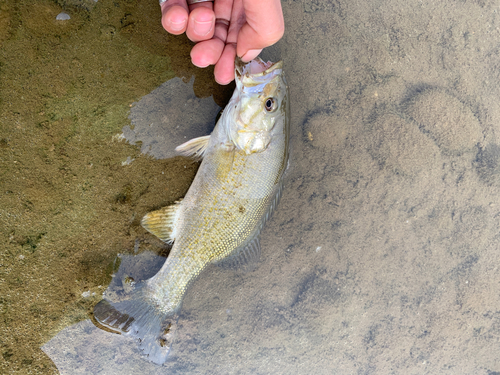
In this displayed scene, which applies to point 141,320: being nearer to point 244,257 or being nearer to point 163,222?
point 163,222

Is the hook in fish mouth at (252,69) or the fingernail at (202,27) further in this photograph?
the hook in fish mouth at (252,69)

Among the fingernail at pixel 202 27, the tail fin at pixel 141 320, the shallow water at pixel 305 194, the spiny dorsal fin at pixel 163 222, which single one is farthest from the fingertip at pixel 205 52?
the tail fin at pixel 141 320

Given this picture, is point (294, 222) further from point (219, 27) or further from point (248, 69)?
point (219, 27)

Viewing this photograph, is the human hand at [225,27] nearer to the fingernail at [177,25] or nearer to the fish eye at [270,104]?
the fingernail at [177,25]

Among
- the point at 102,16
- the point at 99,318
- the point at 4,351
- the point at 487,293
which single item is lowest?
the point at 4,351

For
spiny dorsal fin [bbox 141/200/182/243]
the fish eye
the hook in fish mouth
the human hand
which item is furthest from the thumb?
spiny dorsal fin [bbox 141/200/182/243]

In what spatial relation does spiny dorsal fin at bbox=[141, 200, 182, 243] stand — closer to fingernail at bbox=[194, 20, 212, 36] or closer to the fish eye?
the fish eye

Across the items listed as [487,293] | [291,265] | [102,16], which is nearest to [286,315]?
[291,265]
